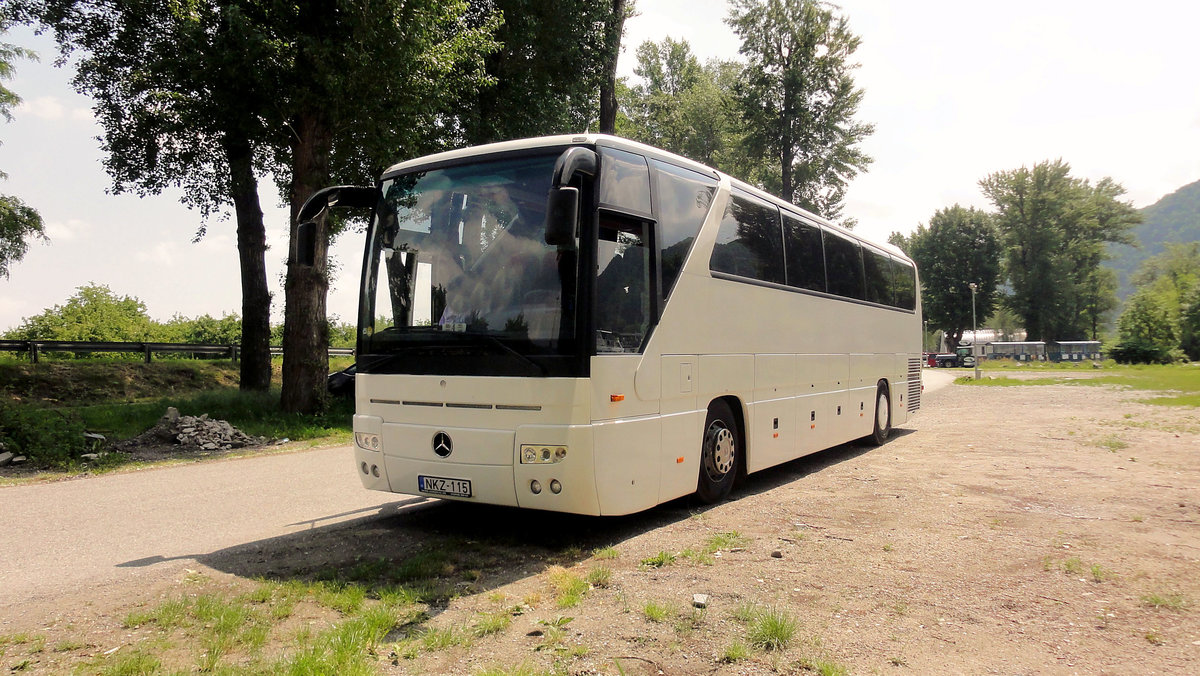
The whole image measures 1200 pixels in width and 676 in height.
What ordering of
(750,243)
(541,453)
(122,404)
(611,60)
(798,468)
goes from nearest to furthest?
1. (541,453)
2. (750,243)
3. (798,468)
4. (122,404)
5. (611,60)

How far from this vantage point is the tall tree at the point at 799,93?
3981cm

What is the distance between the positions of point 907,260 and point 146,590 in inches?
572

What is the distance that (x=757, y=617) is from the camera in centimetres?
446

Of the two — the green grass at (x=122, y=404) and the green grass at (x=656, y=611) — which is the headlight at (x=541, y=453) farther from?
Result: the green grass at (x=122, y=404)

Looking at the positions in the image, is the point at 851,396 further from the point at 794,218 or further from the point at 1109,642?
the point at 1109,642

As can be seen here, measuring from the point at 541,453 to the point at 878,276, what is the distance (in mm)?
9550

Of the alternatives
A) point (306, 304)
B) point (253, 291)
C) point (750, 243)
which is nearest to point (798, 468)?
point (750, 243)

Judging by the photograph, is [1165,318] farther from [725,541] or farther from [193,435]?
[193,435]

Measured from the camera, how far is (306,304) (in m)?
15.7

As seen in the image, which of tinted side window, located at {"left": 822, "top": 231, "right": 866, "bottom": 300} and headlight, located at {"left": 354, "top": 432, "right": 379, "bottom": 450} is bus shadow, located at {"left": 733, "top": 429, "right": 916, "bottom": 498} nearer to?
tinted side window, located at {"left": 822, "top": 231, "right": 866, "bottom": 300}

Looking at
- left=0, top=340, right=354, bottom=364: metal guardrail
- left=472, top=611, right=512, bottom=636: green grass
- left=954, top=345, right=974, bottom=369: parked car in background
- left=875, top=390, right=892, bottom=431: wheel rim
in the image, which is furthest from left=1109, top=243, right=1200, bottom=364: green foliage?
left=472, top=611, right=512, bottom=636: green grass

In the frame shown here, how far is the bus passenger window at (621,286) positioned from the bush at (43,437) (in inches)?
364

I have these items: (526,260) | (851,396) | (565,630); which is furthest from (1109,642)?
(851,396)

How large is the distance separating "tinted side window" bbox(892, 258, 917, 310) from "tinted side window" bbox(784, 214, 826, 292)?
449cm
